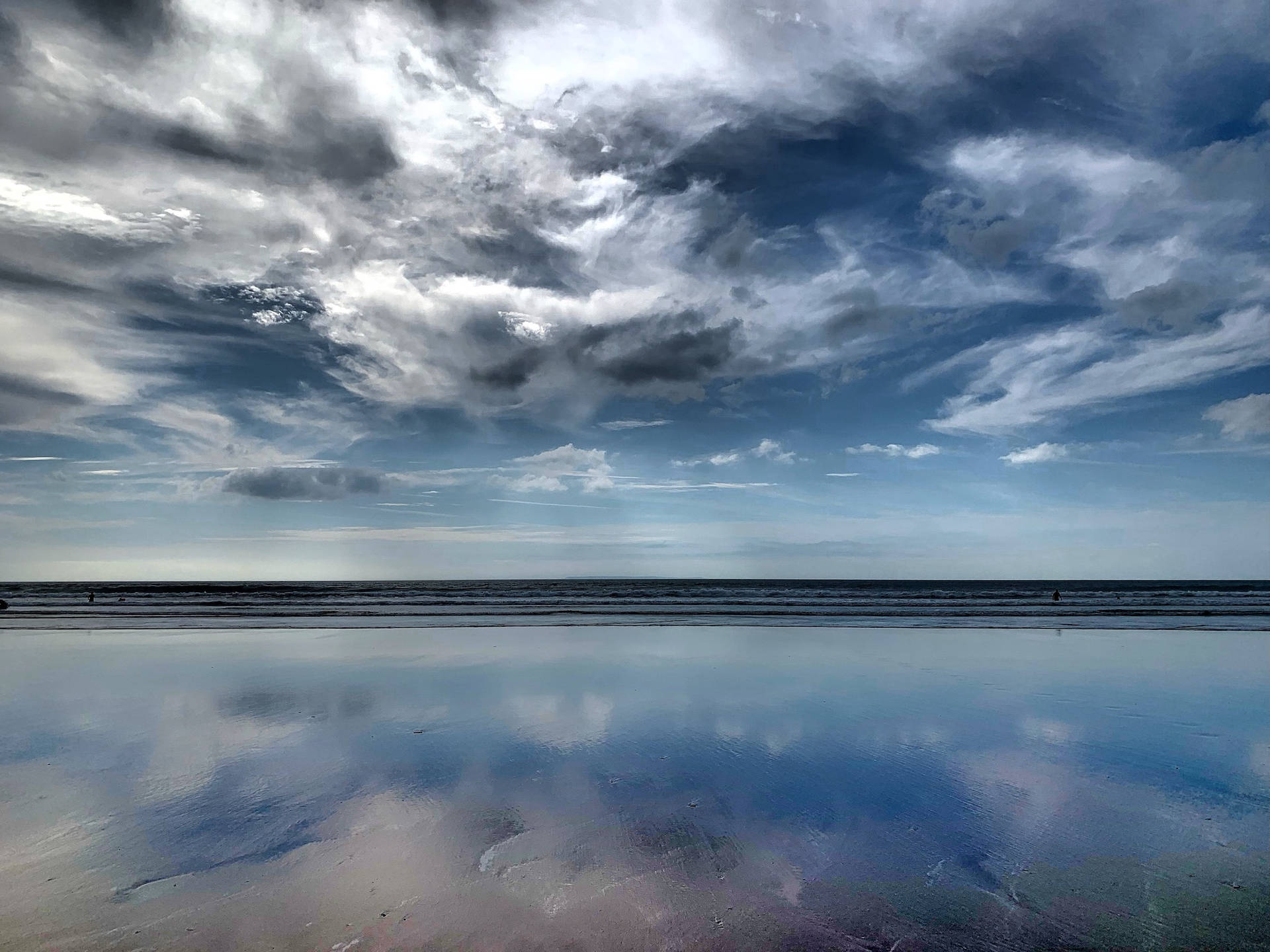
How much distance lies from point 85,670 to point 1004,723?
1908 cm

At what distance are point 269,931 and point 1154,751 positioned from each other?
33.0 ft

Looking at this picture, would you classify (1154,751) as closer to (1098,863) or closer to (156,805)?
(1098,863)

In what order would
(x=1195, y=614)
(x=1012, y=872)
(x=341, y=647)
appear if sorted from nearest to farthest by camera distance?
1. (x=1012, y=872)
2. (x=341, y=647)
3. (x=1195, y=614)

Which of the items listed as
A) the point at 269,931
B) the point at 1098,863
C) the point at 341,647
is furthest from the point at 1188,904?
the point at 341,647

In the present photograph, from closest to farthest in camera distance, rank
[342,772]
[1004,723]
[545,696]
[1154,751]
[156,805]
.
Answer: [156,805] < [342,772] < [1154,751] < [1004,723] < [545,696]

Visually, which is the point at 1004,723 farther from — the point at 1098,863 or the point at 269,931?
the point at 269,931

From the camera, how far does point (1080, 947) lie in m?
4.16

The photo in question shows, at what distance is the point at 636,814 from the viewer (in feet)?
20.8

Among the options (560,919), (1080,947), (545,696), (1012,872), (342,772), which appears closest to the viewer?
(1080,947)

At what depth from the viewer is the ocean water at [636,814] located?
4.45 metres

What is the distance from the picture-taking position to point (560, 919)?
448 cm

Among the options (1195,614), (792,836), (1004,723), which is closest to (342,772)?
(792,836)

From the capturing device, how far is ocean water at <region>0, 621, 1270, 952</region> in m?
4.45

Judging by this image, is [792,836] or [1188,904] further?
[792,836]
